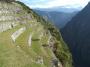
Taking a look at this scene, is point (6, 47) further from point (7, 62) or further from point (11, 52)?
point (7, 62)

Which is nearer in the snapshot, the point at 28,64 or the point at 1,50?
the point at 28,64

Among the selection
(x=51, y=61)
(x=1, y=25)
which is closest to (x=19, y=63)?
(x=51, y=61)

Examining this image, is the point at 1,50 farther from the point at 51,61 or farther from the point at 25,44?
the point at 25,44

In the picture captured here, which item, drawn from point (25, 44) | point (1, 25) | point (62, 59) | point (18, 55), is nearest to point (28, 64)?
point (18, 55)

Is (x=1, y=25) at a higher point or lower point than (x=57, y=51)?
higher

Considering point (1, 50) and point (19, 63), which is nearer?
point (19, 63)

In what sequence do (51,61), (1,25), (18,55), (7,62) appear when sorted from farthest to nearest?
(1,25)
(51,61)
(18,55)
(7,62)

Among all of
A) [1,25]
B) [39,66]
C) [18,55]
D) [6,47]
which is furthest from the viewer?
[1,25]

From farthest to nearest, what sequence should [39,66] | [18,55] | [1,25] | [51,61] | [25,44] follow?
[1,25]
[25,44]
[51,61]
[18,55]
[39,66]

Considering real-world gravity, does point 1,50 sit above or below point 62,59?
above
